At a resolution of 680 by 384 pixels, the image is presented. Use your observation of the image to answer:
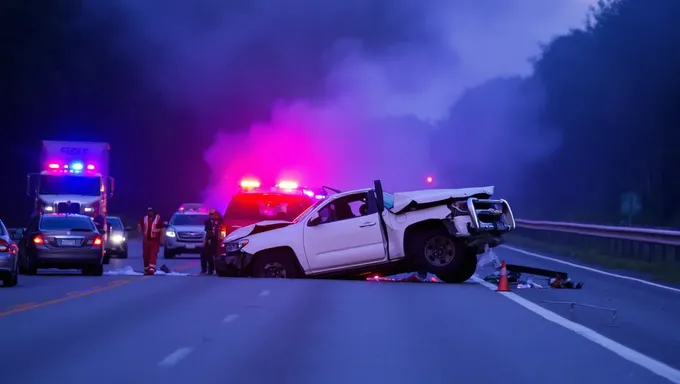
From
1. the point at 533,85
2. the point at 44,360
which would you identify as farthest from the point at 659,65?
the point at 44,360

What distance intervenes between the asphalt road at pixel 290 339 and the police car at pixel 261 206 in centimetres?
541

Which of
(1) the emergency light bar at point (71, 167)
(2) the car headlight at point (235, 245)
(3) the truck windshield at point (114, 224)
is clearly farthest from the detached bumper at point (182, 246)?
(2) the car headlight at point (235, 245)

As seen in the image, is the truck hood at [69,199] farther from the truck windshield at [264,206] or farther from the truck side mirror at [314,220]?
the truck side mirror at [314,220]

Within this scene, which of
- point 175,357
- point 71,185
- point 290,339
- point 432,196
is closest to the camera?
point 175,357

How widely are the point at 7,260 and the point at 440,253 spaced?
807cm

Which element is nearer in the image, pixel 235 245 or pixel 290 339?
pixel 290 339

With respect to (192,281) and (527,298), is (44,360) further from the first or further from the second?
(192,281)

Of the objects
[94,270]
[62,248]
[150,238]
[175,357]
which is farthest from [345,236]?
[175,357]

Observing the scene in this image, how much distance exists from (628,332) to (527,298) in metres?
5.15

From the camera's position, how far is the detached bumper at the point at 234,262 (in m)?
24.0

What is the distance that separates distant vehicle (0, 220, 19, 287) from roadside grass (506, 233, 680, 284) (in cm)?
1304

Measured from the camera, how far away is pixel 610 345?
13453 mm

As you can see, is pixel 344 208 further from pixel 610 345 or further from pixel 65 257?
pixel 610 345

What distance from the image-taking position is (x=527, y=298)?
20.1 m
